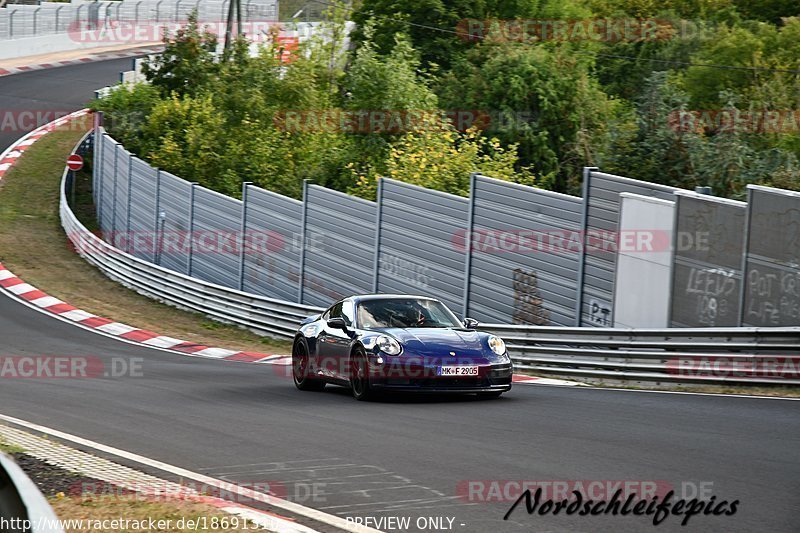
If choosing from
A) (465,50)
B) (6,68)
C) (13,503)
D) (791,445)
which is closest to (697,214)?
(791,445)

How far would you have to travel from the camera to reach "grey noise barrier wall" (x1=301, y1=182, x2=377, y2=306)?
2362 centimetres

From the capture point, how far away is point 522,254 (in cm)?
1909

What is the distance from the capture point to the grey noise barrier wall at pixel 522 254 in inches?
717

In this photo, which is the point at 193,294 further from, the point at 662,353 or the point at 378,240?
the point at 662,353

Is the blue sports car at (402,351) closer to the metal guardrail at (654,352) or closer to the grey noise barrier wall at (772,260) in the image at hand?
the metal guardrail at (654,352)

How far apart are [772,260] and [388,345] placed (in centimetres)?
520

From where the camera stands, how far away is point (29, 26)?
7031cm

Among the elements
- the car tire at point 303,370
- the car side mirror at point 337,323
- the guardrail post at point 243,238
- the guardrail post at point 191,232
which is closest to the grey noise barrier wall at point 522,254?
the car tire at point 303,370

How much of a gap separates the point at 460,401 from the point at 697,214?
5122 millimetres

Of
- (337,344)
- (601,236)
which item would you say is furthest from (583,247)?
(337,344)

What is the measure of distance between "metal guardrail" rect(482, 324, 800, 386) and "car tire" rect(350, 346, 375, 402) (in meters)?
4.22

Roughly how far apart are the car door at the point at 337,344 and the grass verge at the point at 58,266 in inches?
383

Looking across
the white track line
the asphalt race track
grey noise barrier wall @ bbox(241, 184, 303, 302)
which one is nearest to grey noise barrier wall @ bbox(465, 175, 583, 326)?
the asphalt race track

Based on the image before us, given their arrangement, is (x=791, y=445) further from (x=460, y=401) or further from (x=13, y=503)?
(x=13, y=503)
